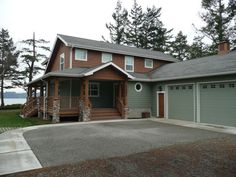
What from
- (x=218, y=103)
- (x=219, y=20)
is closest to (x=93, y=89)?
(x=218, y=103)

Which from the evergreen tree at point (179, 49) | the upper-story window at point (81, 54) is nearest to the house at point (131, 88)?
the upper-story window at point (81, 54)

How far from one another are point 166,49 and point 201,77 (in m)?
23.7

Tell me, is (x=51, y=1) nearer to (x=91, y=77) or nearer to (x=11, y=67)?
(x=91, y=77)

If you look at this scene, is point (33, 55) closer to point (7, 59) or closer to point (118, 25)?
point (7, 59)

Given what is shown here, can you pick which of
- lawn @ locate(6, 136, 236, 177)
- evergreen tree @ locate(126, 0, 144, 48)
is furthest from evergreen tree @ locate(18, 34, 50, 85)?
lawn @ locate(6, 136, 236, 177)

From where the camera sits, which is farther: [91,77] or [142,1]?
[142,1]

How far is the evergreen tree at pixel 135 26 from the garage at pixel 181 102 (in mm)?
20526

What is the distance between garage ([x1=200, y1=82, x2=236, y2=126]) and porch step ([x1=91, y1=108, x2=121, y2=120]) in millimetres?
5855

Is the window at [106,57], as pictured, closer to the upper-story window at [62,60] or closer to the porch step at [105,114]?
the upper-story window at [62,60]

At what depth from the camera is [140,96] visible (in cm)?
1591

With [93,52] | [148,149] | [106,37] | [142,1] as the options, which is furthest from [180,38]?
[148,149]

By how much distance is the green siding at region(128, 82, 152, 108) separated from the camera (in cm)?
1544

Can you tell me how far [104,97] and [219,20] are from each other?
1856 cm

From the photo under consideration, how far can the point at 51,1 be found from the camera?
506 inches
